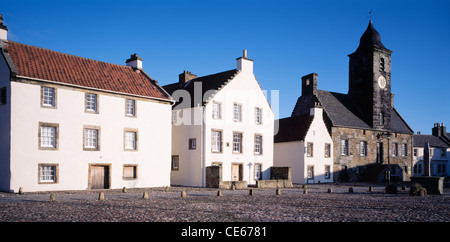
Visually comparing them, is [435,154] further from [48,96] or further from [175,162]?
[48,96]

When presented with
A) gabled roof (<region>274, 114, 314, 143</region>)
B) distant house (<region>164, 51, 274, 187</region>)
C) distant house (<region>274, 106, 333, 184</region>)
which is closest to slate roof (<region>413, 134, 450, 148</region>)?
distant house (<region>274, 106, 333, 184</region>)

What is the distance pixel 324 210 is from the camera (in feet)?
55.5

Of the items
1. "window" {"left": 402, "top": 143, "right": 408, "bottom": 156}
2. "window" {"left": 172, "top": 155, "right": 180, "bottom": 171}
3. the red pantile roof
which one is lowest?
"window" {"left": 172, "top": 155, "right": 180, "bottom": 171}

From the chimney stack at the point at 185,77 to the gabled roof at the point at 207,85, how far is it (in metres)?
0.50

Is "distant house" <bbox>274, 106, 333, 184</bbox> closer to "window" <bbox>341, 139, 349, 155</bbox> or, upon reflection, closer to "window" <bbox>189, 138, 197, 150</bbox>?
"window" <bbox>341, 139, 349, 155</bbox>

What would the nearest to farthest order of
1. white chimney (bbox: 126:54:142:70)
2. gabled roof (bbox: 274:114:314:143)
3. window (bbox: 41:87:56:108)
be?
window (bbox: 41:87:56:108)
white chimney (bbox: 126:54:142:70)
gabled roof (bbox: 274:114:314:143)

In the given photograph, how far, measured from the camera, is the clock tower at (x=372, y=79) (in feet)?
176

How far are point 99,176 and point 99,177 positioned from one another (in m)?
0.07

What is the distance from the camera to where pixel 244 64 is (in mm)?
38250

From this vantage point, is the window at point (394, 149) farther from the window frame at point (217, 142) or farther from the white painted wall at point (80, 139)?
the white painted wall at point (80, 139)

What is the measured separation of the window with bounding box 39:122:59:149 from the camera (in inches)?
1063

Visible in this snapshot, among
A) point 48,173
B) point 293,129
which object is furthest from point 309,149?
point 48,173

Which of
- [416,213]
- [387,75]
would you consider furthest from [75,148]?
[387,75]

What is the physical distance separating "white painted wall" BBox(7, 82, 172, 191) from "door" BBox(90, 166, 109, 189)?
1.41 feet
